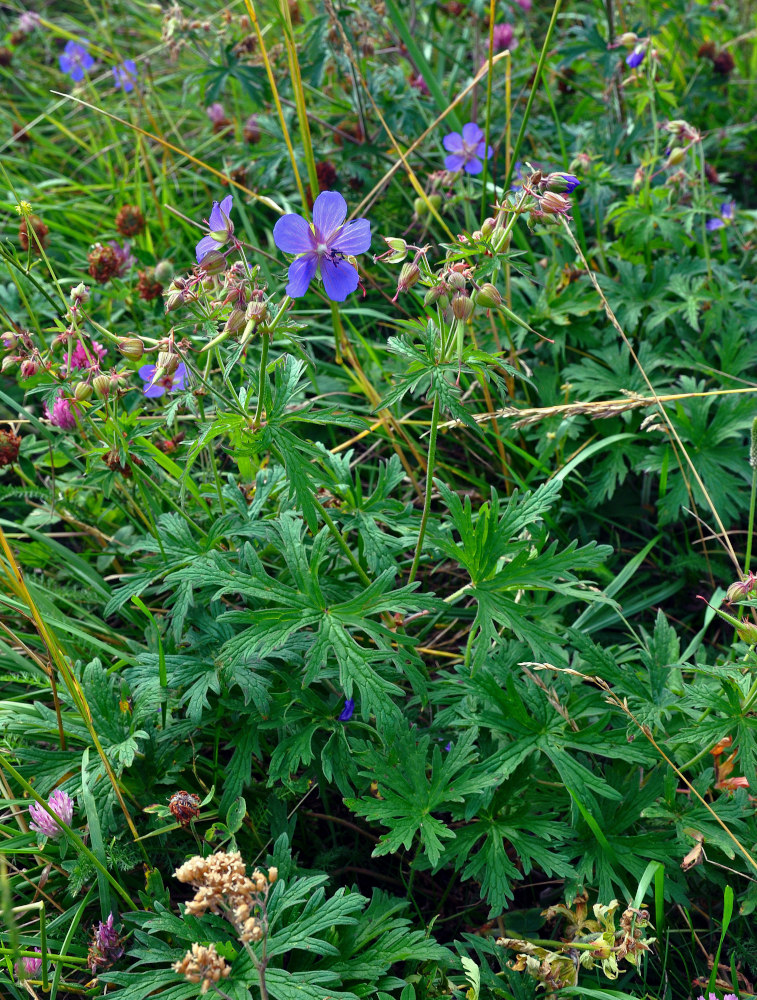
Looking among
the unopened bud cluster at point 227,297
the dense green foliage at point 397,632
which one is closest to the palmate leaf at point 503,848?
the dense green foliage at point 397,632

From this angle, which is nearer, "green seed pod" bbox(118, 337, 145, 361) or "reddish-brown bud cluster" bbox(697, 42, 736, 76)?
"green seed pod" bbox(118, 337, 145, 361)

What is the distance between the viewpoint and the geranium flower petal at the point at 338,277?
141 cm

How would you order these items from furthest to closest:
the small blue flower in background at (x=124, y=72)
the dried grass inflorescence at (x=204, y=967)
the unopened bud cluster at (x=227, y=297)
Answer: the small blue flower in background at (x=124, y=72), the unopened bud cluster at (x=227, y=297), the dried grass inflorescence at (x=204, y=967)

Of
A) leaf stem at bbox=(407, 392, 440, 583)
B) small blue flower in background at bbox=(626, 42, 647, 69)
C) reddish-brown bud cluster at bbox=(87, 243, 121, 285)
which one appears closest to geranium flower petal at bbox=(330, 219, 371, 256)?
leaf stem at bbox=(407, 392, 440, 583)

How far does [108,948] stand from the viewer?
4.67 feet

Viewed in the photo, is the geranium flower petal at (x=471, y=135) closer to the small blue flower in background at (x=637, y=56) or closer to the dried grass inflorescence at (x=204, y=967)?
the small blue flower in background at (x=637, y=56)

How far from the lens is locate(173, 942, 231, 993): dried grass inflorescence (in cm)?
108

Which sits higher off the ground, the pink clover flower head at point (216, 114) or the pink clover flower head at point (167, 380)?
the pink clover flower head at point (216, 114)

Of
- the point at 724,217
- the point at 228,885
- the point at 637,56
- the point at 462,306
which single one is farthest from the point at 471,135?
the point at 228,885

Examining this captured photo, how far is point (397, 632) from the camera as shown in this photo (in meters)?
1.70

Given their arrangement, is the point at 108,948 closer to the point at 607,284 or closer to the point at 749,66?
the point at 607,284

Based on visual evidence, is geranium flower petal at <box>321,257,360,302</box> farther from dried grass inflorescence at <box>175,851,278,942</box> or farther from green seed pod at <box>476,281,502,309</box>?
dried grass inflorescence at <box>175,851,278,942</box>

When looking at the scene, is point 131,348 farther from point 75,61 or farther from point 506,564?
point 75,61

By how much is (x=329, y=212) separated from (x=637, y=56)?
178 centimetres
